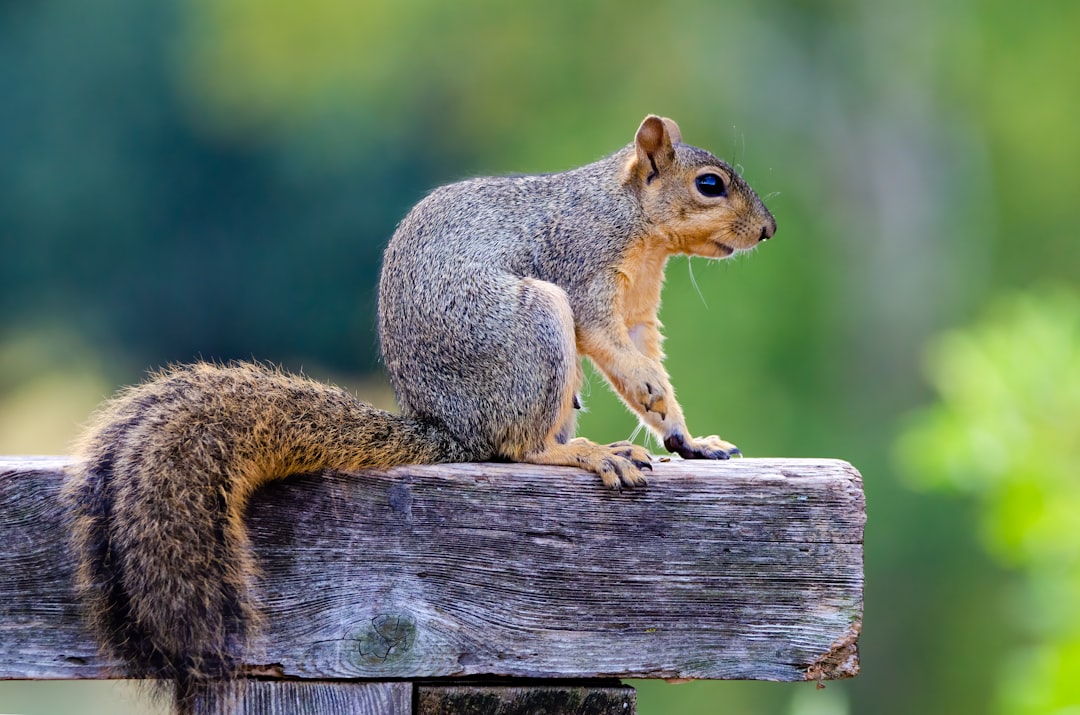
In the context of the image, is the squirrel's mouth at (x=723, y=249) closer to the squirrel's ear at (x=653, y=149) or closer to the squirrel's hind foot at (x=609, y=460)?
the squirrel's ear at (x=653, y=149)

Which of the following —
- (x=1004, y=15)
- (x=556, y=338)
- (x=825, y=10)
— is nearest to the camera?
(x=556, y=338)

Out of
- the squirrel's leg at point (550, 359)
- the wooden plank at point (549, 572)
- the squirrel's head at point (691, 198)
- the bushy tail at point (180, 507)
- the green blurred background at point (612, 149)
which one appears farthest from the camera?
the green blurred background at point (612, 149)

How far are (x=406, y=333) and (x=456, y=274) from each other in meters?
0.15

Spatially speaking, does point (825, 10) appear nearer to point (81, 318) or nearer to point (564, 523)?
point (81, 318)

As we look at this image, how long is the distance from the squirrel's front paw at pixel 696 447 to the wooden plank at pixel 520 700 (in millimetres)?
612

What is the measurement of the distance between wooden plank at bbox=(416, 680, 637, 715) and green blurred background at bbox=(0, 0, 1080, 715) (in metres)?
1.93

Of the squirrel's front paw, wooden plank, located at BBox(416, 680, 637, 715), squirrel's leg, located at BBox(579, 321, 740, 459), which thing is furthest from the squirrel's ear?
wooden plank, located at BBox(416, 680, 637, 715)

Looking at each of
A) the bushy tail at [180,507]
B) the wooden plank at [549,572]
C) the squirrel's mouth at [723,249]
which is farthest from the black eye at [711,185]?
the bushy tail at [180,507]

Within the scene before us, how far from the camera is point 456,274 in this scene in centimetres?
220

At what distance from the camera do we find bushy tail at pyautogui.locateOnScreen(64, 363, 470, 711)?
64.8 inches

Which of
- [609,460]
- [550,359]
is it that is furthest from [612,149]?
[609,460]

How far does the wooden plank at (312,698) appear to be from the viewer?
5.64 ft

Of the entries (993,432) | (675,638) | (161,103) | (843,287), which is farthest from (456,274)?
(161,103)

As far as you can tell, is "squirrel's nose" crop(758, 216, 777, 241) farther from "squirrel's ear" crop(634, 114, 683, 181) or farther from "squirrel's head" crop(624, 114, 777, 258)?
"squirrel's ear" crop(634, 114, 683, 181)
